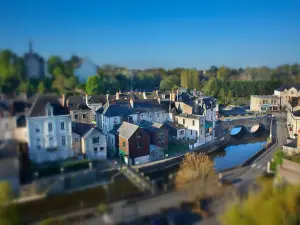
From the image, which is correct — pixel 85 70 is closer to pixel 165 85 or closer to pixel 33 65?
pixel 33 65

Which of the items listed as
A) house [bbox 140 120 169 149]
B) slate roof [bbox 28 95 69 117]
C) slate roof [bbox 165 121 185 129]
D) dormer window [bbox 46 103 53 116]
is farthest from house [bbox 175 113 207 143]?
dormer window [bbox 46 103 53 116]

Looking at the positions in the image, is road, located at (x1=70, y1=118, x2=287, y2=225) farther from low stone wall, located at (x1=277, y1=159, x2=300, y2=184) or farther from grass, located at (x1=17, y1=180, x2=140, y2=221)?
low stone wall, located at (x1=277, y1=159, x2=300, y2=184)

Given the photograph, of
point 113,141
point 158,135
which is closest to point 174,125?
point 158,135

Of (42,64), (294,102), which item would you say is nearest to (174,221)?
(42,64)

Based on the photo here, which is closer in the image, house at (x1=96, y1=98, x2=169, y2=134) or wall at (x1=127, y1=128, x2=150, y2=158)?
wall at (x1=127, y1=128, x2=150, y2=158)

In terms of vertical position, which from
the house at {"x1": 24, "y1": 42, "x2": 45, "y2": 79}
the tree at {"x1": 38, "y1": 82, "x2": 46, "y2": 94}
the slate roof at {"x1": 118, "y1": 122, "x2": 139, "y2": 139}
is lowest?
the slate roof at {"x1": 118, "y1": 122, "x2": 139, "y2": 139}

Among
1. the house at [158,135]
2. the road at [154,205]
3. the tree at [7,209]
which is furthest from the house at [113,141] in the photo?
the tree at [7,209]

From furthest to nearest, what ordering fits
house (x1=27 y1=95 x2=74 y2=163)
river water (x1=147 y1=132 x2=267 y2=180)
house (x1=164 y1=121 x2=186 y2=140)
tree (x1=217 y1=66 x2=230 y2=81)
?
tree (x1=217 y1=66 x2=230 y2=81), house (x1=164 y1=121 x2=186 y2=140), river water (x1=147 y1=132 x2=267 y2=180), house (x1=27 y1=95 x2=74 y2=163)

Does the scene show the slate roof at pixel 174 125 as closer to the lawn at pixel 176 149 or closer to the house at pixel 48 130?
the lawn at pixel 176 149
